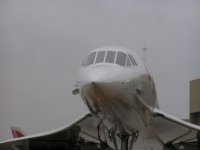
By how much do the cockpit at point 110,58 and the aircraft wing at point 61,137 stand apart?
300 centimetres

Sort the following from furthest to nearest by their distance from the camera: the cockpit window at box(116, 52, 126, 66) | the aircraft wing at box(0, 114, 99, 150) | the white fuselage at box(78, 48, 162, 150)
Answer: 1. the aircraft wing at box(0, 114, 99, 150)
2. the cockpit window at box(116, 52, 126, 66)
3. the white fuselage at box(78, 48, 162, 150)

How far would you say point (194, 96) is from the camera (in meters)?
29.3

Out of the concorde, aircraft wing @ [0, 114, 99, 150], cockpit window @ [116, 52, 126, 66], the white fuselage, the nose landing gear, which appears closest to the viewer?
the white fuselage

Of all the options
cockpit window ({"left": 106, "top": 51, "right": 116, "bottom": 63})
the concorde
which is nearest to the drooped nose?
the concorde

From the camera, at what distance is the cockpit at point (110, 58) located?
1162 cm

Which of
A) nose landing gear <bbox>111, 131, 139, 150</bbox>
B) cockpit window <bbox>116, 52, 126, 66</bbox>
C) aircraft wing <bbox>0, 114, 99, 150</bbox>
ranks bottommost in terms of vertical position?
aircraft wing <bbox>0, 114, 99, 150</bbox>

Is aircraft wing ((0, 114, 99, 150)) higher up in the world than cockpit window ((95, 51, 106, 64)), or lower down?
lower down

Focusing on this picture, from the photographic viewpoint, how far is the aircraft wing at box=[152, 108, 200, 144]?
14430 millimetres

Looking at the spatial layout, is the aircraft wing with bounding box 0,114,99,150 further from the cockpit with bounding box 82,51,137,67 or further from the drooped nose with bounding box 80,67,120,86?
the drooped nose with bounding box 80,67,120,86

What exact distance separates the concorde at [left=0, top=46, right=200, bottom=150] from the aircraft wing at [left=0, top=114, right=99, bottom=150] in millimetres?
113

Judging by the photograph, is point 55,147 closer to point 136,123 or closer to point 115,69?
point 136,123

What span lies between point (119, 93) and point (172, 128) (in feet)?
16.0

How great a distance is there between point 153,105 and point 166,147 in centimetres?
432

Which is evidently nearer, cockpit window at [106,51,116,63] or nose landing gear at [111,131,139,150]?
cockpit window at [106,51,116,63]
